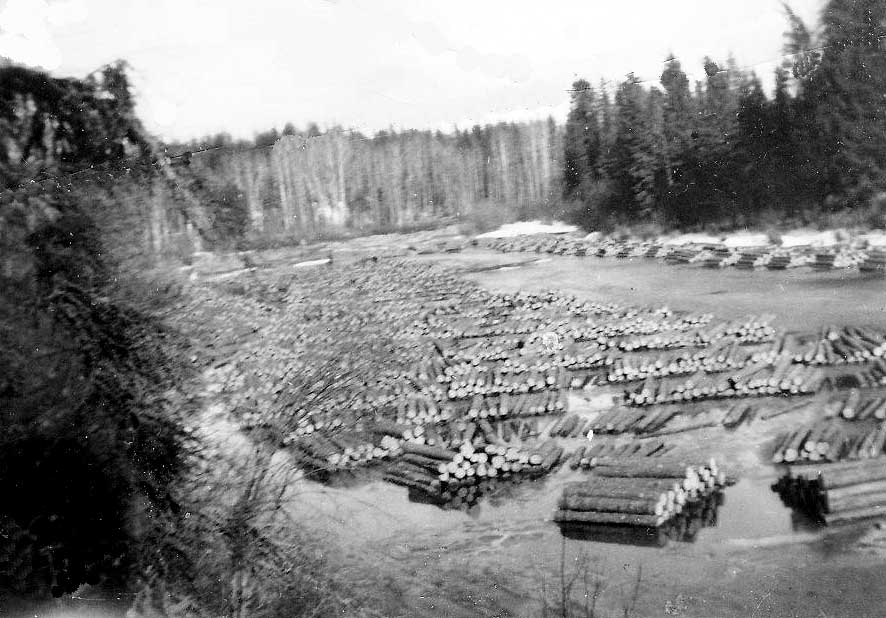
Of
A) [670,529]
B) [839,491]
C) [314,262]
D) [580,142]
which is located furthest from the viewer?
[314,262]

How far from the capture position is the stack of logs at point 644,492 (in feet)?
13.2

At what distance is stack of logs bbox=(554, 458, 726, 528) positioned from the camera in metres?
4.03

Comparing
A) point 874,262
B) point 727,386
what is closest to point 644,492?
point 727,386

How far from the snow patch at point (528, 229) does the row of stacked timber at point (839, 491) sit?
5.95ft

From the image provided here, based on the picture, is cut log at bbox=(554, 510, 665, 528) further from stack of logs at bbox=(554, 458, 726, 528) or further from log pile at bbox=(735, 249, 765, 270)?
log pile at bbox=(735, 249, 765, 270)

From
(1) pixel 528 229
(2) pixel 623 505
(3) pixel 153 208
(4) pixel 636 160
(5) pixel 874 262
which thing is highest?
(4) pixel 636 160

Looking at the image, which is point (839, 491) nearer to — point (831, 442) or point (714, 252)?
point (831, 442)

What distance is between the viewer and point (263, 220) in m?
4.64

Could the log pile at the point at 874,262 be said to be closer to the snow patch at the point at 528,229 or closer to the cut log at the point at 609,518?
the snow patch at the point at 528,229

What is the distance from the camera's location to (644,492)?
4.04 metres

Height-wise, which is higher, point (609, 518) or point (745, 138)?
point (745, 138)

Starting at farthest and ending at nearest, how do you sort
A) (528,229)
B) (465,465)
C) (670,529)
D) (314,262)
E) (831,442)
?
1. (314,262)
2. (528,229)
3. (465,465)
4. (670,529)
5. (831,442)

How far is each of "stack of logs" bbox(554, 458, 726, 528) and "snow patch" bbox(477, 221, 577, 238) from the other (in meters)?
1.38

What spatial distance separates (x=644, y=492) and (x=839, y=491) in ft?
3.02
